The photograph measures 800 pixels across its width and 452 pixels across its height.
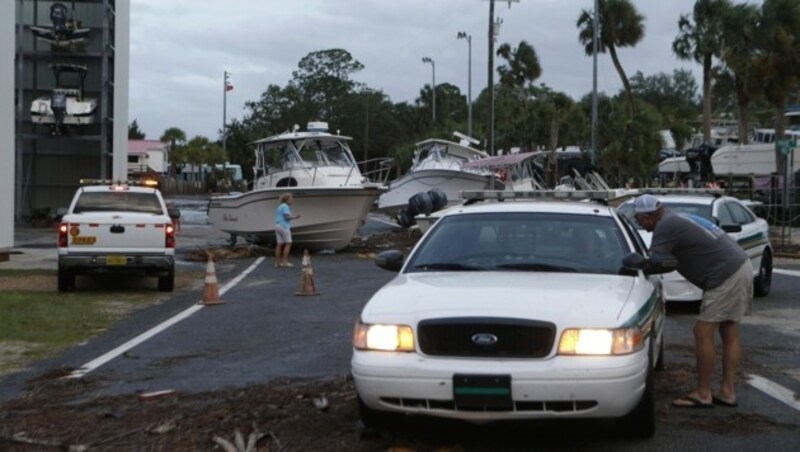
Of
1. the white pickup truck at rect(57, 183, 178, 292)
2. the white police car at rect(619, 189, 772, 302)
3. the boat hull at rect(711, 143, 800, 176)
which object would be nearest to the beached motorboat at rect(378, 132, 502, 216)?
the boat hull at rect(711, 143, 800, 176)

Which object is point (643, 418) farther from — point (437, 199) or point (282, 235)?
point (437, 199)

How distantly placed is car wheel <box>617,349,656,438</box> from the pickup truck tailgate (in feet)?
38.5

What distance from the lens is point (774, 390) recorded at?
29.1 feet

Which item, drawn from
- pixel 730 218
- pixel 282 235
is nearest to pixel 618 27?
pixel 282 235

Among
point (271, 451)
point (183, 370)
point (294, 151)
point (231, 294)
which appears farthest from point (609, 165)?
point (271, 451)

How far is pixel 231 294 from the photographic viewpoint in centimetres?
→ 1758

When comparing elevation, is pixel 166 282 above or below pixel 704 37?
below

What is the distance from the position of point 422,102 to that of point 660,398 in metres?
96.4

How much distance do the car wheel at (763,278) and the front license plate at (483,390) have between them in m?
11.6

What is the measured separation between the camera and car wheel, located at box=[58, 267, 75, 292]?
56.7 ft

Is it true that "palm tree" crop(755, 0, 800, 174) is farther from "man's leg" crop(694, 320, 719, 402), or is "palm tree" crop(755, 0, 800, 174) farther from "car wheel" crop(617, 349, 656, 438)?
"car wheel" crop(617, 349, 656, 438)

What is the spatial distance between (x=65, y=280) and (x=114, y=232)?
4.07ft

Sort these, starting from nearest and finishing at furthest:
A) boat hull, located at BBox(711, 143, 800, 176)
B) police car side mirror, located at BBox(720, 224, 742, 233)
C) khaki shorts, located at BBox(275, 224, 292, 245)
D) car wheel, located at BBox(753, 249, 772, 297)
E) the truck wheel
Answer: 1. police car side mirror, located at BBox(720, 224, 742, 233)
2. car wheel, located at BBox(753, 249, 772, 297)
3. the truck wheel
4. khaki shorts, located at BBox(275, 224, 292, 245)
5. boat hull, located at BBox(711, 143, 800, 176)

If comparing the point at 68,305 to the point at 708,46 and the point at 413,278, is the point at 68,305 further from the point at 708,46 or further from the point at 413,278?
the point at 708,46
